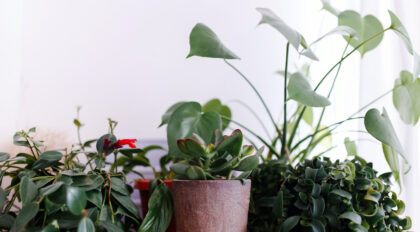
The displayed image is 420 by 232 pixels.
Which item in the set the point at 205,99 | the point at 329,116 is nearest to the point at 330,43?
the point at 329,116

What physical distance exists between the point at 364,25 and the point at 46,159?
Answer: 92 centimetres

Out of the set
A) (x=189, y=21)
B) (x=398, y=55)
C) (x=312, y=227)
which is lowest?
(x=312, y=227)

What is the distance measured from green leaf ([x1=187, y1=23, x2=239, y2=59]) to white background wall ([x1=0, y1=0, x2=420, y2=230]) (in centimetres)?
54

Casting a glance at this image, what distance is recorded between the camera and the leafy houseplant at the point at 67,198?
1.86 ft

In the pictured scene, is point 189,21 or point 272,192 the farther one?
point 189,21

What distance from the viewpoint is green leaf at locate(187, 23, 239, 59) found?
764 mm

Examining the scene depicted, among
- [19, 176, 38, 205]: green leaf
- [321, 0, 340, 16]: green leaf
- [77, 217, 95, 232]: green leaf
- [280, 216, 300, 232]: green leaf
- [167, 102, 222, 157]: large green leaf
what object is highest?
[321, 0, 340, 16]: green leaf

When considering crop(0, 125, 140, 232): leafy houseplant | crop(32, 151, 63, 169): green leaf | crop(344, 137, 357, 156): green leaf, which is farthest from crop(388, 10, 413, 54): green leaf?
crop(32, 151, 63, 169): green leaf

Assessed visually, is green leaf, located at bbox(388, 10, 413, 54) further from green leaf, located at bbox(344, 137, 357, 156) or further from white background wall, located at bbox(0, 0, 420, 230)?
green leaf, located at bbox(344, 137, 357, 156)

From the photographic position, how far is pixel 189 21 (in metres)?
1.34

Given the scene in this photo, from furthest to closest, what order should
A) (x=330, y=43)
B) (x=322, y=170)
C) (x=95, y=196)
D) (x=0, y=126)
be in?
(x=330, y=43) < (x=0, y=126) < (x=322, y=170) < (x=95, y=196)

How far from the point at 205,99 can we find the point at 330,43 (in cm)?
50

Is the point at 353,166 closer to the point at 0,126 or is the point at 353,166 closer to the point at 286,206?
the point at 286,206

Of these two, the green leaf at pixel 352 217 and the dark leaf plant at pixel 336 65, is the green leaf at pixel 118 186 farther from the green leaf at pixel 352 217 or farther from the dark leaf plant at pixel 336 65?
the green leaf at pixel 352 217
